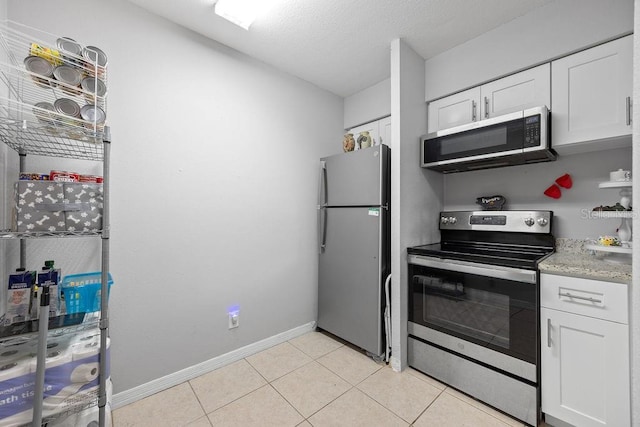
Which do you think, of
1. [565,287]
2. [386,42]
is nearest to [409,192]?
[565,287]

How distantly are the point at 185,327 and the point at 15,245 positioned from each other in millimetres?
1039

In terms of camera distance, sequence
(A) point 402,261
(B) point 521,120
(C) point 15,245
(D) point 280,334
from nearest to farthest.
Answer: (C) point 15,245 < (B) point 521,120 < (A) point 402,261 < (D) point 280,334

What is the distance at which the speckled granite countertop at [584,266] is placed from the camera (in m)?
1.22

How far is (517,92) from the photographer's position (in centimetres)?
177

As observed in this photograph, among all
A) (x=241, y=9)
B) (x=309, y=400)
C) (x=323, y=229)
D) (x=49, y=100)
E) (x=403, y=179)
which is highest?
(x=241, y=9)

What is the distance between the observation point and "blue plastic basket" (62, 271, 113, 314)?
48.4 inches

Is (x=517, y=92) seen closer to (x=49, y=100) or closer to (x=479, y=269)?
(x=479, y=269)

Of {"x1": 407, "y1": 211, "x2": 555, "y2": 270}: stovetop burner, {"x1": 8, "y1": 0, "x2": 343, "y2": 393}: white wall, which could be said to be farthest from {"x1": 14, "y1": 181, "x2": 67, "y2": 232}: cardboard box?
{"x1": 407, "y1": 211, "x2": 555, "y2": 270}: stovetop burner

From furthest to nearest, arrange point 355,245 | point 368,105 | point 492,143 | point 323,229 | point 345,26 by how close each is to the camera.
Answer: point 368,105 → point 323,229 → point 355,245 → point 345,26 → point 492,143

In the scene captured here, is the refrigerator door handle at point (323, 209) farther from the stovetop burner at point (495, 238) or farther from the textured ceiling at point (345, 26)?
the textured ceiling at point (345, 26)

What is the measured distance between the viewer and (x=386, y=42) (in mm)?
2020

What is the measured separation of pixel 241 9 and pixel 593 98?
2217mm

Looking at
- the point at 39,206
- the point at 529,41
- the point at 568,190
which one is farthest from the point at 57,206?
the point at 568,190

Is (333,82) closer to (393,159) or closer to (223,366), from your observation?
(393,159)
